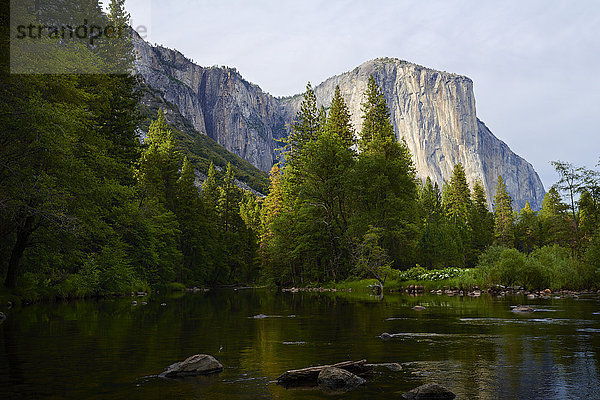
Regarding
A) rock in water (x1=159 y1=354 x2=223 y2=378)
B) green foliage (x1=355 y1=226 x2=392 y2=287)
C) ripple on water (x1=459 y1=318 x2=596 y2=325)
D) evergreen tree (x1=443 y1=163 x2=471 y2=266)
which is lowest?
ripple on water (x1=459 y1=318 x2=596 y2=325)

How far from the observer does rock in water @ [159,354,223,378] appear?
7.99m

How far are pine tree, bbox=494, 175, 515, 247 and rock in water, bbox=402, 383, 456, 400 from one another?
3851 inches

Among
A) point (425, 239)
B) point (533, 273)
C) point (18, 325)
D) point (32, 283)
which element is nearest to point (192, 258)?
point (425, 239)

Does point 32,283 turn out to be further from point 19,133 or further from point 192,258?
point 192,258

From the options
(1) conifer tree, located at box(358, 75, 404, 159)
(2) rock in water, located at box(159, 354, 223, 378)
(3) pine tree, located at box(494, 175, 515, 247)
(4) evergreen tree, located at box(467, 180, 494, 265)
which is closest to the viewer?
(2) rock in water, located at box(159, 354, 223, 378)

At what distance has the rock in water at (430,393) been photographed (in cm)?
634

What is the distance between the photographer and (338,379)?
7238 mm

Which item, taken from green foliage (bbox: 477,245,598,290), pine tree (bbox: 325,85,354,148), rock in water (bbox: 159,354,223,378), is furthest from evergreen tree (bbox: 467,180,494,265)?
rock in water (bbox: 159,354,223,378)

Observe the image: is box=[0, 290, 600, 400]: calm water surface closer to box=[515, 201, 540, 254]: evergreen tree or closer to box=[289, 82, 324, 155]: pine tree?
box=[289, 82, 324, 155]: pine tree

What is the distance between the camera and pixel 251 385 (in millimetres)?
7281

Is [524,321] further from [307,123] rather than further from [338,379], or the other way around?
[307,123]

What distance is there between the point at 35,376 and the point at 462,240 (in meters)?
84.3

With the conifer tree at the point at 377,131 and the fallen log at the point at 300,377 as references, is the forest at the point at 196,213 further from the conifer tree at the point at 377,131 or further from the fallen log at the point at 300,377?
the fallen log at the point at 300,377

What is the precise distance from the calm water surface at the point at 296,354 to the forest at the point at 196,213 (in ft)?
25.5
